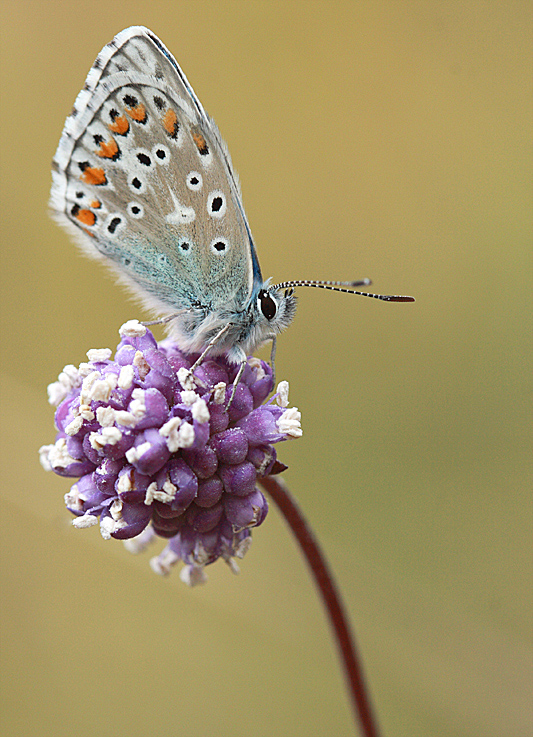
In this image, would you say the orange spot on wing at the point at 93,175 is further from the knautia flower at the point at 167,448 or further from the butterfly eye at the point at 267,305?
the butterfly eye at the point at 267,305

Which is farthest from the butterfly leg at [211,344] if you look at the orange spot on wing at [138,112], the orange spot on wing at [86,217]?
the orange spot on wing at [138,112]

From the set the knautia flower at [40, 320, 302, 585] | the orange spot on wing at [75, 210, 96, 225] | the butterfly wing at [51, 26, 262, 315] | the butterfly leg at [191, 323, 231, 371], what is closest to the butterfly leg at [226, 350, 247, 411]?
the knautia flower at [40, 320, 302, 585]

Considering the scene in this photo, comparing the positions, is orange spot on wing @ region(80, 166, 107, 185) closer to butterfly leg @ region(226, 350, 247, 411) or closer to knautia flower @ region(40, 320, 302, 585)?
knautia flower @ region(40, 320, 302, 585)

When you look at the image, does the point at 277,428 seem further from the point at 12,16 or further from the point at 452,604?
the point at 12,16

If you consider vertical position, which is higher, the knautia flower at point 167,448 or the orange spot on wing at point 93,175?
the orange spot on wing at point 93,175

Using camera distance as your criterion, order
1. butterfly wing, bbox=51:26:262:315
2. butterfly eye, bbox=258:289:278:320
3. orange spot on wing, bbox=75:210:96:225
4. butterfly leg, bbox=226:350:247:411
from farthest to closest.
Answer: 1. orange spot on wing, bbox=75:210:96:225
2. butterfly eye, bbox=258:289:278:320
3. butterfly wing, bbox=51:26:262:315
4. butterfly leg, bbox=226:350:247:411

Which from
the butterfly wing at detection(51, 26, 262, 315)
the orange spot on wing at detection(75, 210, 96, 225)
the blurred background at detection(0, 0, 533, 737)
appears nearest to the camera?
the butterfly wing at detection(51, 26, 262, 315)

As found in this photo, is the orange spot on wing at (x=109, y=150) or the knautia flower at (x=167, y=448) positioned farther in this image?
the orange spot on wing at (x=109, y=150)
